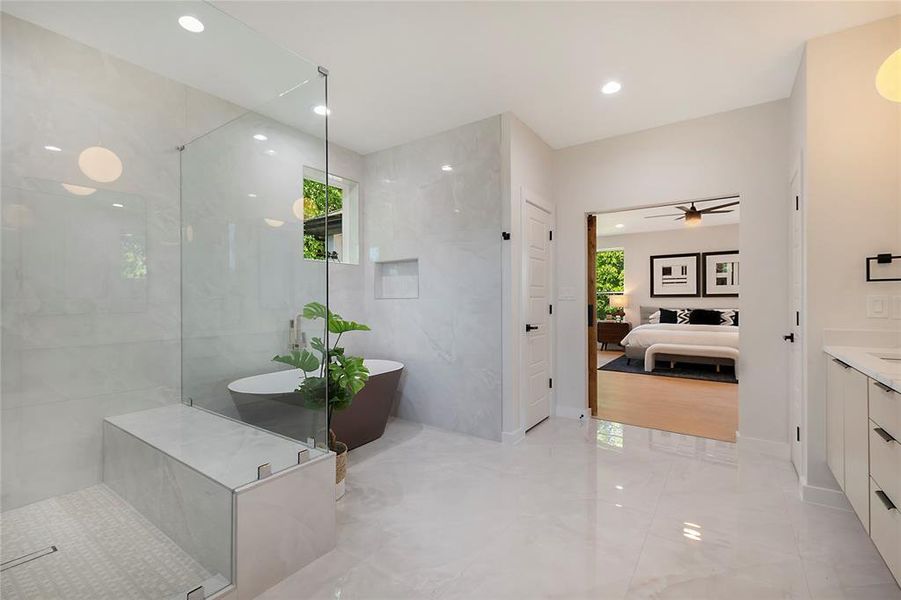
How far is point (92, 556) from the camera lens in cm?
161

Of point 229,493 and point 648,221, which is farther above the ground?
point 648,221

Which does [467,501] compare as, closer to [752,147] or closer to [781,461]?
[781,461]

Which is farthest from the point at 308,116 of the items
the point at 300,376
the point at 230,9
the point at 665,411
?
the point at 665,411

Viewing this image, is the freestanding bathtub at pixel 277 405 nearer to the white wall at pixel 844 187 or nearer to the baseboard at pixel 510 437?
the baseboard at pixel 510 437

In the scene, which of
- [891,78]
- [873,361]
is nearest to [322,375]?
[873,361]

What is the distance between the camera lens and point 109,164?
6.93 feet

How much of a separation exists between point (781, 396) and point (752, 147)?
6.14 feet

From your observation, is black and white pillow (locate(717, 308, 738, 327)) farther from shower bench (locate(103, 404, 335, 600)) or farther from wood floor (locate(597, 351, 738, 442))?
shower bench (locate(103, 404, 335, 600))

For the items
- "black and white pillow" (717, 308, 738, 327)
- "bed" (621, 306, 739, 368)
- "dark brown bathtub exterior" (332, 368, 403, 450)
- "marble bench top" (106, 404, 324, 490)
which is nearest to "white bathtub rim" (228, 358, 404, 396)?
"marble bench top" (106, 404, 324, 490)

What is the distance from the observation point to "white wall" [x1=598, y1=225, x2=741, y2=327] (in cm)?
772

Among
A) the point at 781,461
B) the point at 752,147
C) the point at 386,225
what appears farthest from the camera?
the point at 386,225

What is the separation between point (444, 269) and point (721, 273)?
22.4 ft

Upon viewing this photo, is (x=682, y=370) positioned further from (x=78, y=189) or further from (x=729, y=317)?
(x=78, y=189)

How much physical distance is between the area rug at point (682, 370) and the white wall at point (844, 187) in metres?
3.48
